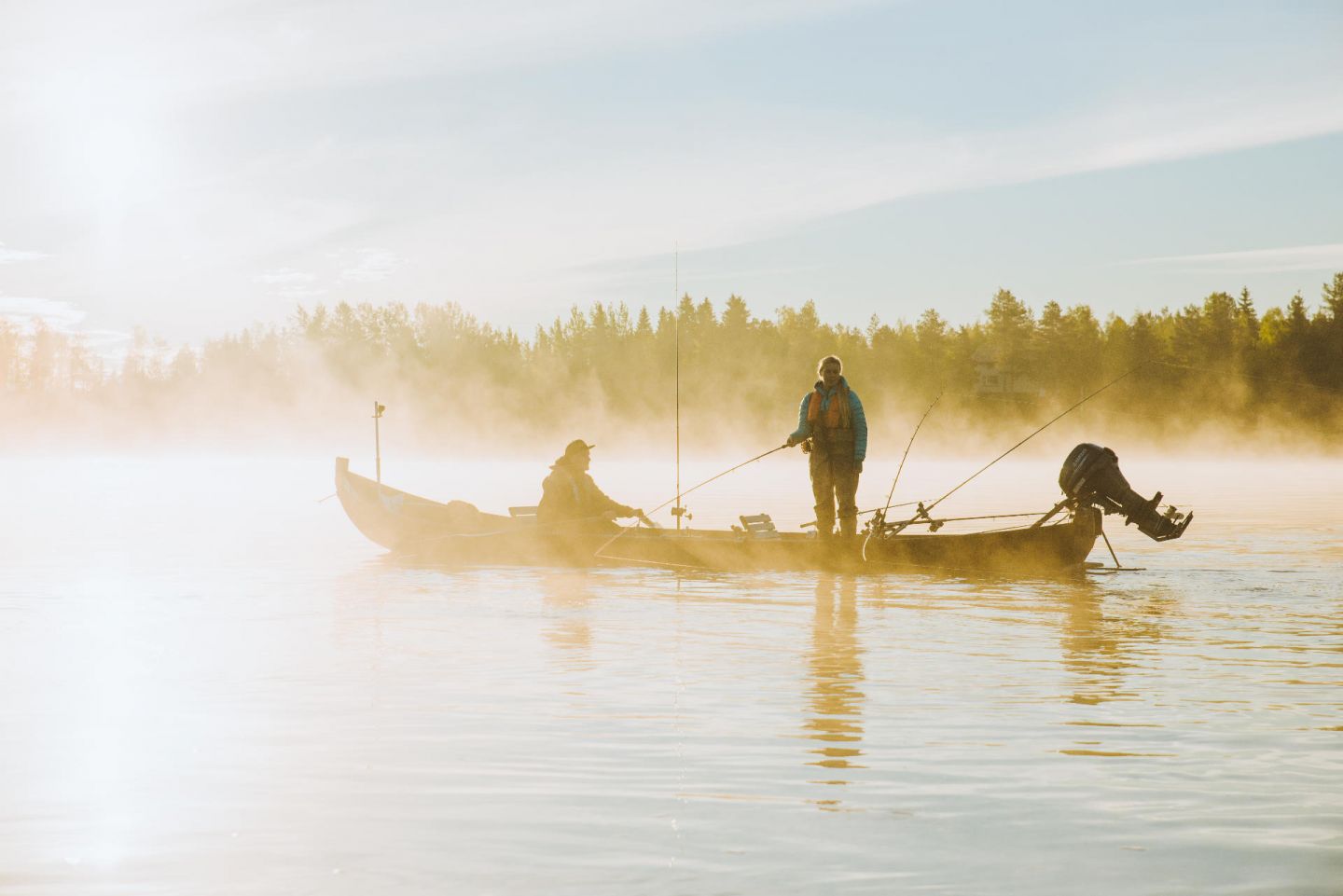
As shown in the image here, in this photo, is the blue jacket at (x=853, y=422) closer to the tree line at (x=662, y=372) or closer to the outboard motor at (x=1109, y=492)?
the outboard motor at (x=1109, y=492)

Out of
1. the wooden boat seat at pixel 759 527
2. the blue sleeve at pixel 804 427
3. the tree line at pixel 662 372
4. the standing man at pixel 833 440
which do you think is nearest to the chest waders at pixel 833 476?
the standing man at pixel 833 440

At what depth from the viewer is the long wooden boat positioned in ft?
47.7

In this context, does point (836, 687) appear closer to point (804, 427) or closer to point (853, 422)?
point (804, 427)

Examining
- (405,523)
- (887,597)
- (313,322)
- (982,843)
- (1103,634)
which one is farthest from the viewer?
(313,322)

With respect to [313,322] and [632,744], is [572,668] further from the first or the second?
[313,322]

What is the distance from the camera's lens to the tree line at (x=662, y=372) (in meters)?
98.4

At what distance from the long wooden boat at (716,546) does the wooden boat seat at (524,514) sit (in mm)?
50

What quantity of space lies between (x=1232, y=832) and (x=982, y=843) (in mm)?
965

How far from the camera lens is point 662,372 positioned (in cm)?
12538

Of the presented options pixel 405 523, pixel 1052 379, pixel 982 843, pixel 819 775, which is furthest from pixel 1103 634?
pixel 1052 379

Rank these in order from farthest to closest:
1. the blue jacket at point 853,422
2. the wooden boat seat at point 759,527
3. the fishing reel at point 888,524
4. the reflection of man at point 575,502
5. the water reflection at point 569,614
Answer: the reflection of man at point 575,502 → the wooden boat seat at point 759,527 → the fishing reel at point 888,524 → the blue jacket at point 853,422 → the water reflection at point 569,614

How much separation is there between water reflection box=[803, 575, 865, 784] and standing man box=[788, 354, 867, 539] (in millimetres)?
1920

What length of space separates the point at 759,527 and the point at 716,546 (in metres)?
0.64

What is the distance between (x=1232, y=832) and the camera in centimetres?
499
